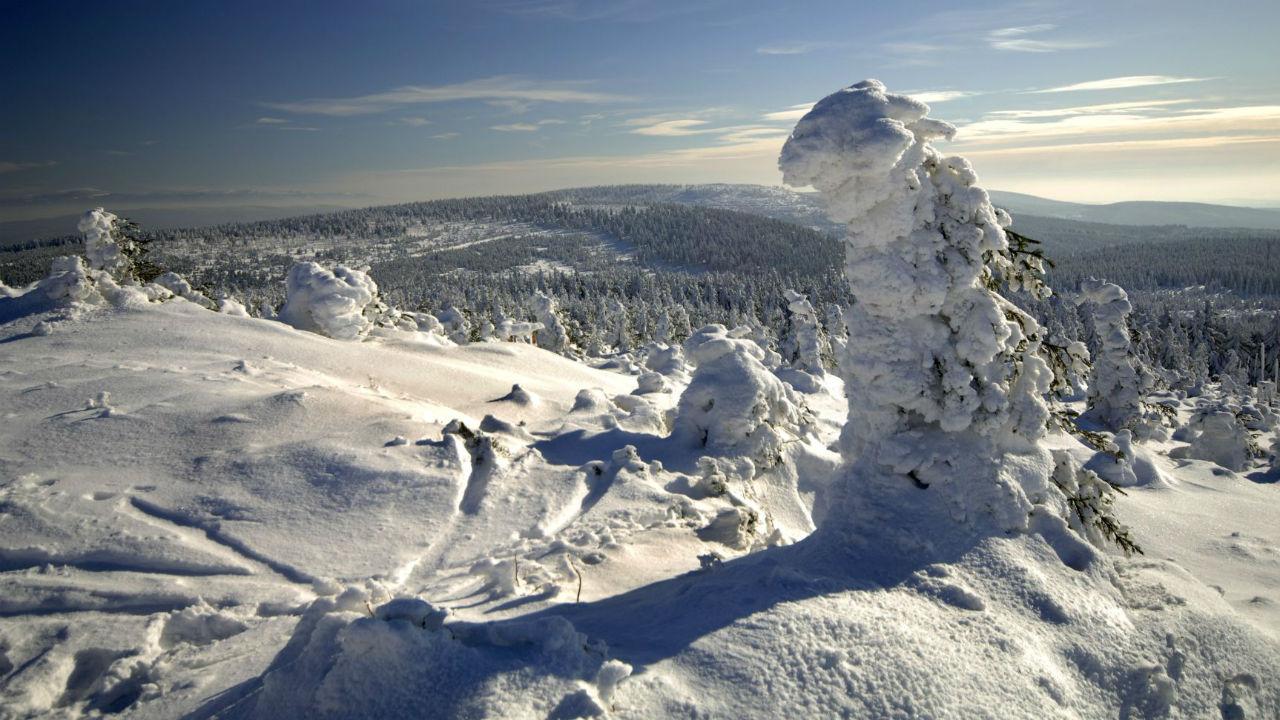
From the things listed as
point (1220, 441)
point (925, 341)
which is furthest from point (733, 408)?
point (1220, 441)

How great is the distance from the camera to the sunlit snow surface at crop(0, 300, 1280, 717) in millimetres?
5039

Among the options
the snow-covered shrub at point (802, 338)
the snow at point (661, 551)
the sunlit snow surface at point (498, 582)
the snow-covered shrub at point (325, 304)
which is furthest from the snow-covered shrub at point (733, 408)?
the snow-covered shrub at point (802, 338)

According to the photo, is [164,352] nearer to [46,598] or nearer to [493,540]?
[46,598]

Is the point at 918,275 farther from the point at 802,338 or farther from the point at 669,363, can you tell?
the point at 802,338

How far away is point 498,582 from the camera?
25.7ft

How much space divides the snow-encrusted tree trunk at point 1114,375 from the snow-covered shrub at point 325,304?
99.3 ft

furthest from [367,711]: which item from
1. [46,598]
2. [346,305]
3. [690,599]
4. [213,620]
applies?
[346,305]

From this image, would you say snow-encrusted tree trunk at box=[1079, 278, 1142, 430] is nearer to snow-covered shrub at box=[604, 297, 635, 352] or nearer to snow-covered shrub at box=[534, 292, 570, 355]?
snow-covered shrub at box=[534, 292, 570, 355]

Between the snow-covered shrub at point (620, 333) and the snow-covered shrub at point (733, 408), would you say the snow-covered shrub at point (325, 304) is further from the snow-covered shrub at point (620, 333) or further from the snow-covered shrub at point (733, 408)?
the snow-covered shrub at point (620, 333)

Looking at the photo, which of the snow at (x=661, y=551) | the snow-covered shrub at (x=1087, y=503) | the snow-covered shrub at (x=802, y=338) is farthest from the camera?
the snow-covered shrub at (x=802, y=338)

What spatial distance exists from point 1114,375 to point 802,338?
53.7ft

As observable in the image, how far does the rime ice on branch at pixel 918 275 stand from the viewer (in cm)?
739

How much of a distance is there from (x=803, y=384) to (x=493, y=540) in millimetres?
19465

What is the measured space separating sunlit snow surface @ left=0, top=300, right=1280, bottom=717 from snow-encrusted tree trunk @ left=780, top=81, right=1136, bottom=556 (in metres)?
0.65
